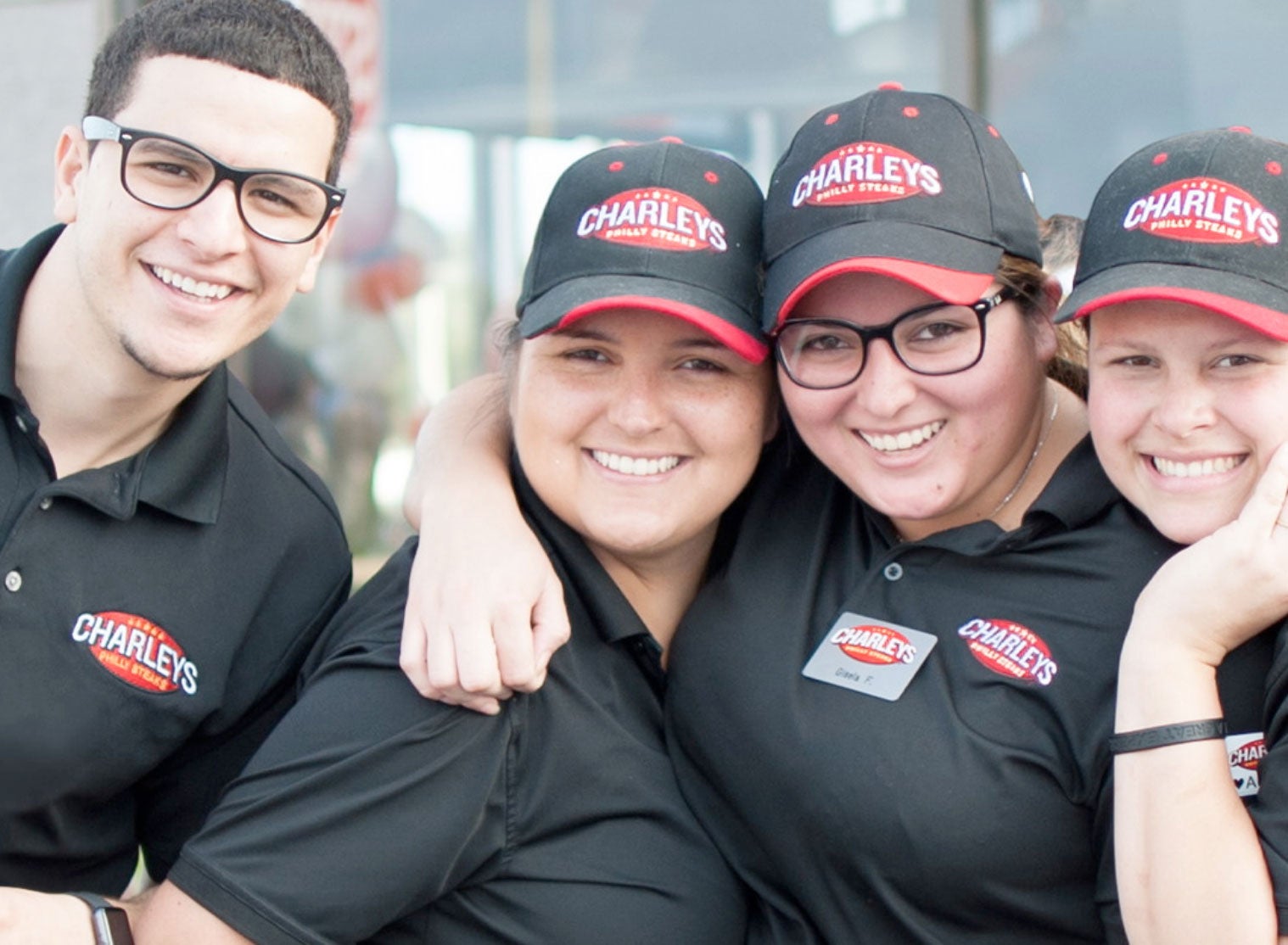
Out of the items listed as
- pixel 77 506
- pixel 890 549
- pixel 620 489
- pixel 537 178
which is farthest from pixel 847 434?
pixel 537 178

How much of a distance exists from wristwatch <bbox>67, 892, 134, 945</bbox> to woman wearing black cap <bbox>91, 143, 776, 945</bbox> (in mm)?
53

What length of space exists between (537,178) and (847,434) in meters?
3.18

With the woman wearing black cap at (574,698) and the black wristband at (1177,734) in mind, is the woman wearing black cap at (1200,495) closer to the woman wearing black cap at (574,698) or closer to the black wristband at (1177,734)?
the black wristband at (1177,734)

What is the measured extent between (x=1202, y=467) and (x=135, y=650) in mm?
1673

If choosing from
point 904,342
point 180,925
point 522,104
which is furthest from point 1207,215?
point 522,104

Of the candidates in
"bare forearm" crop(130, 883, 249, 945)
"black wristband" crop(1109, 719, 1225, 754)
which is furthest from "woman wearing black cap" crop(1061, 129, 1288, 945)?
"bare forearm" crop(130, 883, 249, 945)

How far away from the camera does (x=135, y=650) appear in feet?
8.26

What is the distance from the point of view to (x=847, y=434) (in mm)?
2355

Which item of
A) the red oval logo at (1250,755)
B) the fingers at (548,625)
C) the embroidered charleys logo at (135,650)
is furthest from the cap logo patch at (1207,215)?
the embroidered charleys logo at (135,650)

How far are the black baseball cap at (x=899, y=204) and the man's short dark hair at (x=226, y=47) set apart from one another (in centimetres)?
86

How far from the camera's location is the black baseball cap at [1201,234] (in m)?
2.03

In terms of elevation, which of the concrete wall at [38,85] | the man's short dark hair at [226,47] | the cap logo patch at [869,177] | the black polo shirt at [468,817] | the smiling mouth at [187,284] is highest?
the concrete wall at [38,85]

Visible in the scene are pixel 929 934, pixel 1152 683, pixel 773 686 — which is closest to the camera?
pixel 1152 683

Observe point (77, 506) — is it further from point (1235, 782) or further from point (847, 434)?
point (1235, 782)
